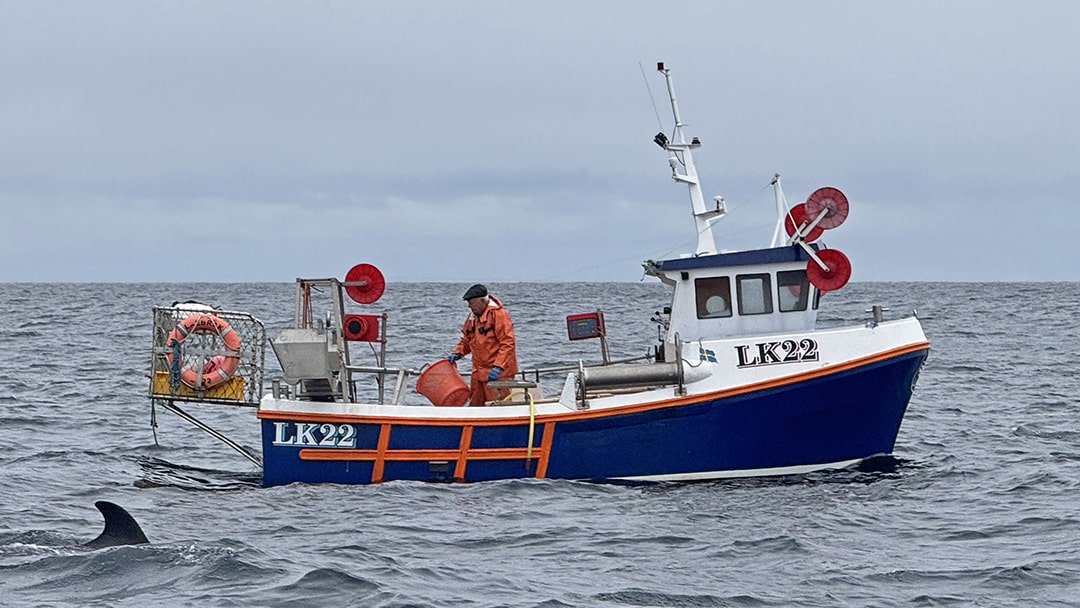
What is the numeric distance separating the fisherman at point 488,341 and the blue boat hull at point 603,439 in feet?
2.43

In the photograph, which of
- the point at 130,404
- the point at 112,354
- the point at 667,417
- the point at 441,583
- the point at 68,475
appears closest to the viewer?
the point at 441,583

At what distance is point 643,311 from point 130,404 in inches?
1682

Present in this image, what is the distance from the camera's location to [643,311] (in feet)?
216

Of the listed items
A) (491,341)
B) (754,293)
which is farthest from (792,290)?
(491,341)

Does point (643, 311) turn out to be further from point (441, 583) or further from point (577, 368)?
point (441, 583)

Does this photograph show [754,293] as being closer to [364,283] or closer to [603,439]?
[603,439]

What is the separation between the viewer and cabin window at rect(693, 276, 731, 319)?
53.3 feet

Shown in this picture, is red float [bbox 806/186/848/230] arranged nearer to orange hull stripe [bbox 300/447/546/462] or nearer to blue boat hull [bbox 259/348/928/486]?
blue boat hull [bbox 259/348/928/486]

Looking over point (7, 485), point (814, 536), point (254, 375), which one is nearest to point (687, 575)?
point (814, 536)

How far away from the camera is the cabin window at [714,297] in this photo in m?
16.2

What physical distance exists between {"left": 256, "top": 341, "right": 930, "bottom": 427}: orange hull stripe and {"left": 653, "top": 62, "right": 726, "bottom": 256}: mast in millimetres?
2026

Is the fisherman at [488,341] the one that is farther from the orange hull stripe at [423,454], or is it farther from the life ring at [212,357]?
the life ring at [212,357]

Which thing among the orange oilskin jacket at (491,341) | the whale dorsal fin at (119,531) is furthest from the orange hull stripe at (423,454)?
the whale dorsal fin at (119,531)

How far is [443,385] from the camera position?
16.0 metres
